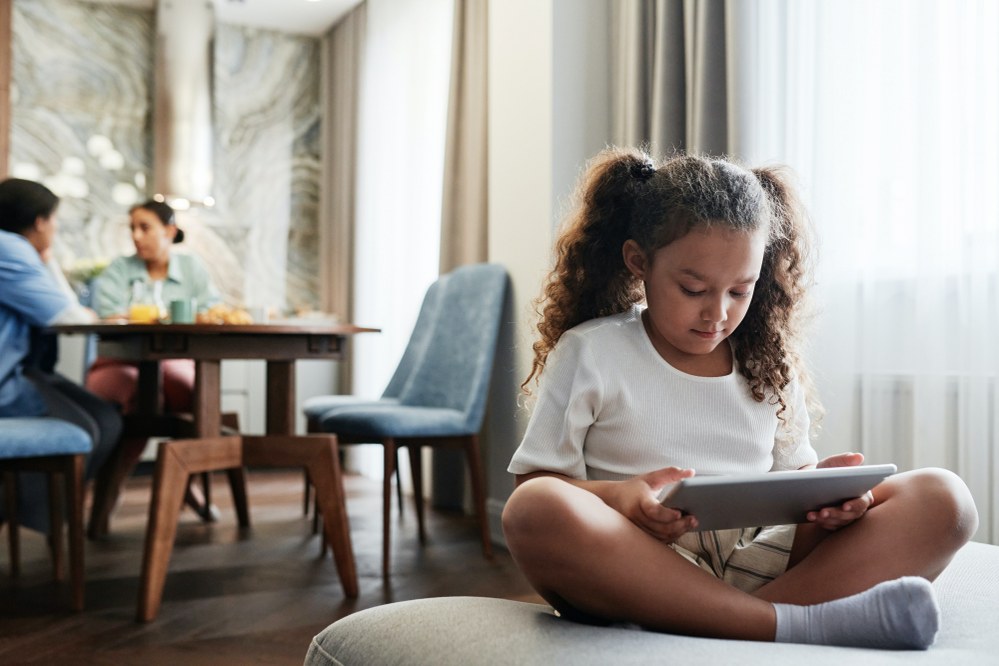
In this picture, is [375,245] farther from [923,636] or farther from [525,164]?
[923,636]

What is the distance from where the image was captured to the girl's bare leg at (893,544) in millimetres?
1116

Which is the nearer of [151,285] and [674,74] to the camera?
[674,74]

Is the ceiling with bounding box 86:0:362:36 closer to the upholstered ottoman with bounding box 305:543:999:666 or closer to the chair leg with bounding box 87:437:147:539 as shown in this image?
the chair leg with bounding box 87:437:147:539

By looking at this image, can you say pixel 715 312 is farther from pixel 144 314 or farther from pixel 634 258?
pixel 144 314

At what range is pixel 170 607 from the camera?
7.52 feet

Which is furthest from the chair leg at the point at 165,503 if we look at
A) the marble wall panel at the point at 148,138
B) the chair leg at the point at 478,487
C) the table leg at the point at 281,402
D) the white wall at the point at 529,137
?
the marble wall panel at the point at 148,138

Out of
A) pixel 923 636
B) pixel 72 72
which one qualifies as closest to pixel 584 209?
pixel 923 636

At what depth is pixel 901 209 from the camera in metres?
2.10

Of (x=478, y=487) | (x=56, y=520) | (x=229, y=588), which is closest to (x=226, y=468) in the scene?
(x=229, y=588)

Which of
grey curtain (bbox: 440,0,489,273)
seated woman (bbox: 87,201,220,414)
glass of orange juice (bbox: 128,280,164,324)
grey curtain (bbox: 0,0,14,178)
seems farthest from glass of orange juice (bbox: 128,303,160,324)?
grey curtain (bbox: 0,0,14,178)

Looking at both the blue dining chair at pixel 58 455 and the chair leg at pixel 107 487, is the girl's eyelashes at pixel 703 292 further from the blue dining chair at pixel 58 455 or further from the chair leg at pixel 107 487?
the chair leg at pixel 107 487

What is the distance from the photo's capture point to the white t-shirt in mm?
1271

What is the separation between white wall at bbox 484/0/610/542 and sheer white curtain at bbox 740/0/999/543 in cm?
67

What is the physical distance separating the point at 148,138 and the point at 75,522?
3535mm
